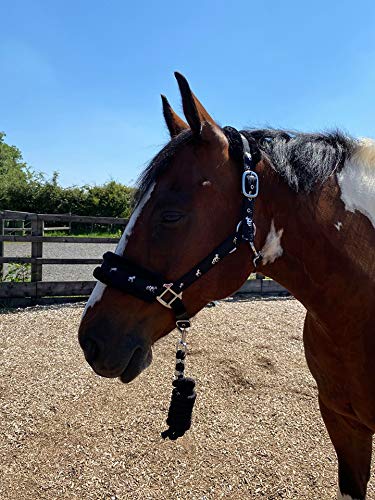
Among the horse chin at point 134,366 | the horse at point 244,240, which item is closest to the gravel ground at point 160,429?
the horse at point 244,240

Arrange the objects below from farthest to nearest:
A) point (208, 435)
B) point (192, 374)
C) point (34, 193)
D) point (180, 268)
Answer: point (34, 193) → point (192, 374) → point (208, 435) → point (180, 268)

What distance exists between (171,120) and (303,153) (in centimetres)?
70

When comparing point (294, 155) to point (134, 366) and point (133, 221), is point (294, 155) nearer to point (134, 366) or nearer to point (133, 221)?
point (133, 221)

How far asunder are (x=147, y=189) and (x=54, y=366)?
13.3 ft

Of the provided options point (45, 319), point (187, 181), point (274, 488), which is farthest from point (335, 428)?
point (45, 319)

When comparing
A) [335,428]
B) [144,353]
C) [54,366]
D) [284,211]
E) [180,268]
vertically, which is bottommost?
[54,366]

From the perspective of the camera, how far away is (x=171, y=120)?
1.91 metres

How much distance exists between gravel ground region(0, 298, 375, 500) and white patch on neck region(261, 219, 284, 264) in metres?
2.12

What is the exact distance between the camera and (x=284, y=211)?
1667 mm

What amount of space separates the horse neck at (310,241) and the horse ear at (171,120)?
0.52m

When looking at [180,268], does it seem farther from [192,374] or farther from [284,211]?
[192,374]

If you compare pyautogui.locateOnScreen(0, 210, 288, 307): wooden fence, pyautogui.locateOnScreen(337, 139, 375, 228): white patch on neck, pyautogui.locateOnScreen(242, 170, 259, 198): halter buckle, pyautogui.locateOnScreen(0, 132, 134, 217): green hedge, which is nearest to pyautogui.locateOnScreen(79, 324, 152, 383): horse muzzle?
pyautogui.locateOnScreen(242, 170, 259, 198): halter buckle

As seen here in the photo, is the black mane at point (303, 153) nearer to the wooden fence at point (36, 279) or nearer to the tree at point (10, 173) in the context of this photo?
the wooden fence at point (36, 279)

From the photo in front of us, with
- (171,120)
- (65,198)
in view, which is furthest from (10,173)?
(171,120)
